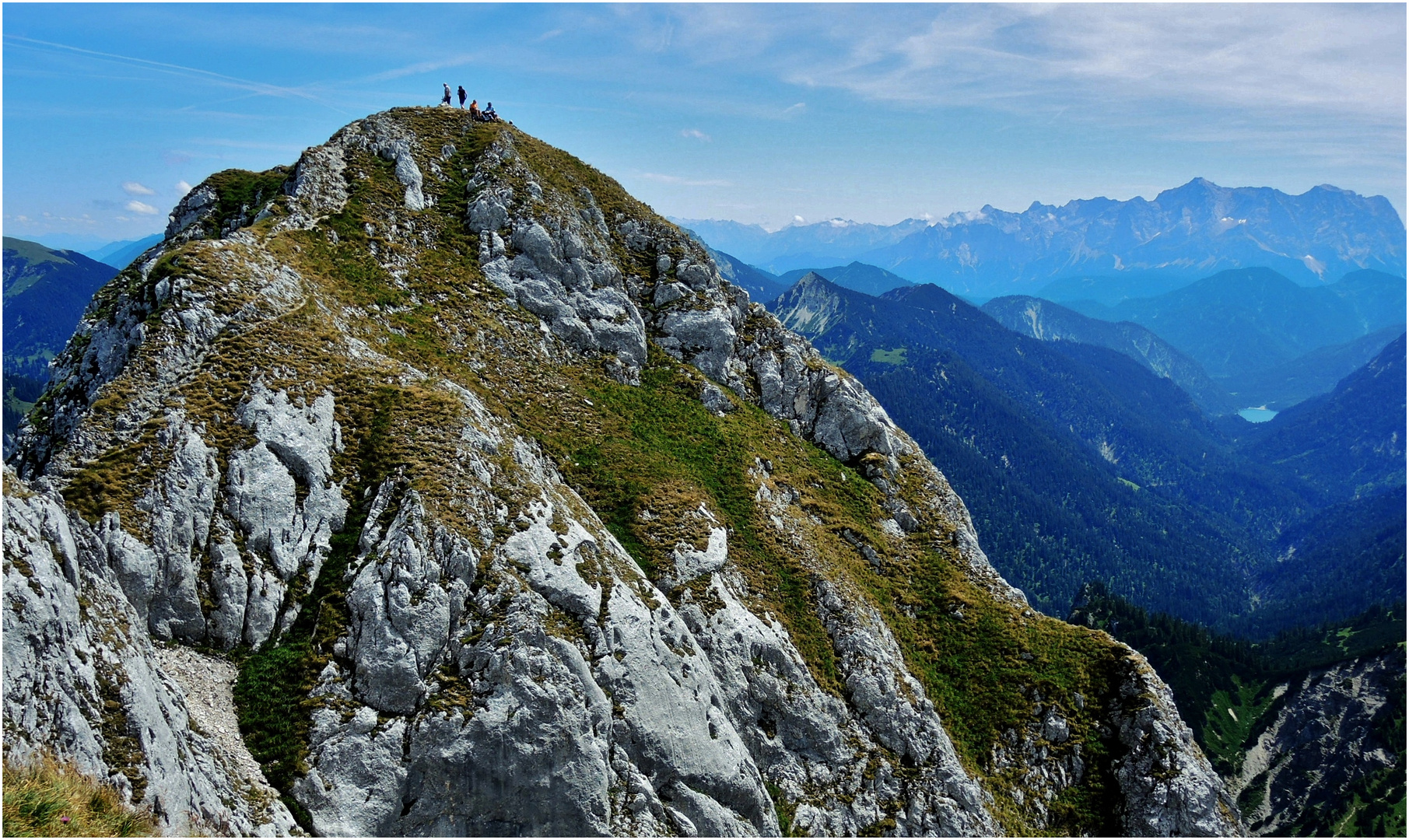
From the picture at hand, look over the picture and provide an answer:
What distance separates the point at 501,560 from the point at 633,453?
14.6 metres

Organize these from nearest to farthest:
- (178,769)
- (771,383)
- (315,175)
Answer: (178,769) < (315,175) < (771,383)

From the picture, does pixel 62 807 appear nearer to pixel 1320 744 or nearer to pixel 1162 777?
pixel 1162 777

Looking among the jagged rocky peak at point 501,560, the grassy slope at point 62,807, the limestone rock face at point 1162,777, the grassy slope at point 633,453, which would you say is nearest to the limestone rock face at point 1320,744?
the limestone rock face at point 1162,777

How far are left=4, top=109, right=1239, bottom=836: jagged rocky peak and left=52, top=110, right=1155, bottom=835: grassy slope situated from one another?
0.75 feet

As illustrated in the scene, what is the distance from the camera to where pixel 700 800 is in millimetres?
30391

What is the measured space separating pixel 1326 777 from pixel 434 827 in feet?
616

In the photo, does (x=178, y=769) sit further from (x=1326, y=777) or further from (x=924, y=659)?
(x=1326, y=777)

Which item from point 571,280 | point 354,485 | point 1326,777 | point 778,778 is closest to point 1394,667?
point 1326,777

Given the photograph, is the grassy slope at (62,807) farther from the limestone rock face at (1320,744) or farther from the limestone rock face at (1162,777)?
the limestone rock face at (1320,744)

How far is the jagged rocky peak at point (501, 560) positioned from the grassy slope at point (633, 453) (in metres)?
0.23

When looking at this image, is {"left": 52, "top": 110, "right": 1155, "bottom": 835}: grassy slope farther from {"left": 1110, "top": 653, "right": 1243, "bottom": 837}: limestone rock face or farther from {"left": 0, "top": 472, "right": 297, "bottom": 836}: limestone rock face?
{"left": 0, "top": 472, "right": 297, "bottom": 836}: limestone rock face

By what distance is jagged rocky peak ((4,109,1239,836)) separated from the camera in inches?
987

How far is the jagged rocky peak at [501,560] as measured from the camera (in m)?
25.1

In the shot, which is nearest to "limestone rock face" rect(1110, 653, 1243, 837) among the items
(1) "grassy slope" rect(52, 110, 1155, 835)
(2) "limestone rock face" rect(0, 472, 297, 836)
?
(1) "grassy slope" rect(52, 110, 1155, 835)
